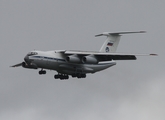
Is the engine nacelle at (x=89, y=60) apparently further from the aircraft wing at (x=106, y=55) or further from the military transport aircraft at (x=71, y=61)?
the aircraft wing at (x=106, y=55)

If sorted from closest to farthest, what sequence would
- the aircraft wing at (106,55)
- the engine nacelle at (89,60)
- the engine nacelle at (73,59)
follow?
the engine nacelle at (73,59) < the aircraft wing at (106,55) < the engine nacelle at (89,60)

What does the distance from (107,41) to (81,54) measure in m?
3.17

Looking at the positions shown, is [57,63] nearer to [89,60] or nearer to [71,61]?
[71,61]

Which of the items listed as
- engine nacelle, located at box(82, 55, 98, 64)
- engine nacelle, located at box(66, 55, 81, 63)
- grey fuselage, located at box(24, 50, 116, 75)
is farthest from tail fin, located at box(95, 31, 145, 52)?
engine nacelle, located at box(66, 55, 81, 63)

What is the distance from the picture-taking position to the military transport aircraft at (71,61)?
3869 centimetres

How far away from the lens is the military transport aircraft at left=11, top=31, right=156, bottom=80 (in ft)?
127

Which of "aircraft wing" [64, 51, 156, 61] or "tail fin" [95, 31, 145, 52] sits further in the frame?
"tail fin" [95, 31, 145, 52]

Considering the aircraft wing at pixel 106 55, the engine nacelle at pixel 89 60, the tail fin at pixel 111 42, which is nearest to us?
the aircraft wing at pixel 106 55

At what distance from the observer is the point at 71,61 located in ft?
130

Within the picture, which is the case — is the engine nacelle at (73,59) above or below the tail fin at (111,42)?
below

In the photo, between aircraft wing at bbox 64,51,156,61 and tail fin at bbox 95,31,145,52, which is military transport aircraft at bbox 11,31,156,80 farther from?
tail fin at bbox 95,31,145,52

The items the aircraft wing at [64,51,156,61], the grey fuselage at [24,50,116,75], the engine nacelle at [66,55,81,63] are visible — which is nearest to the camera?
the grey fuselage at [24,50,116,75]

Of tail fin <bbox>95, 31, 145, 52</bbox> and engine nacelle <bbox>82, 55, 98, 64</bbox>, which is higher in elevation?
tail fin <bbox>95, 31, 145, 52</bbox>

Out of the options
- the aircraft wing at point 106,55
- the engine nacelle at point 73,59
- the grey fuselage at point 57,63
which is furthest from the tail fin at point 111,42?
the engine nacelle at point 73,59
